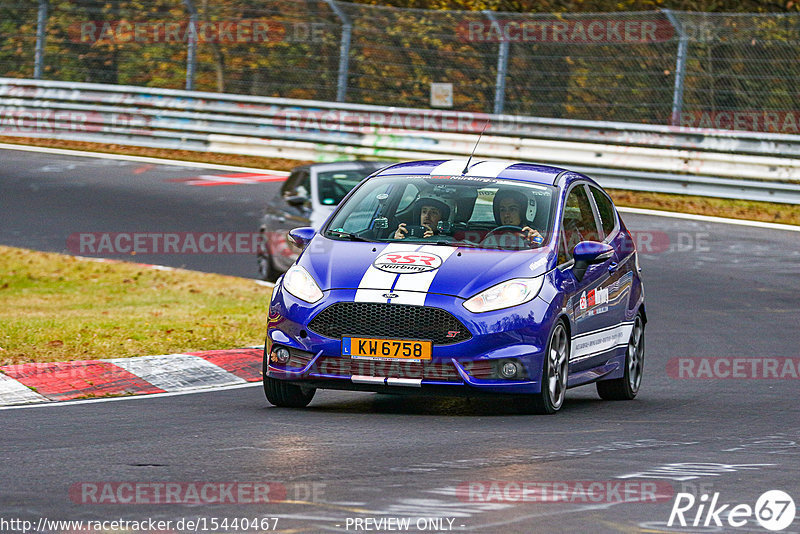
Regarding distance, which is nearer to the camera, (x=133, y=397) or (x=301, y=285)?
(x=301, y=285)

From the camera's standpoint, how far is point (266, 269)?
58.7 feet

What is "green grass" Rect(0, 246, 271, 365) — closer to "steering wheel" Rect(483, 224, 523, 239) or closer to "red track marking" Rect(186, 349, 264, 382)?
"red track marking" Rect(186, 349, 264, 382)

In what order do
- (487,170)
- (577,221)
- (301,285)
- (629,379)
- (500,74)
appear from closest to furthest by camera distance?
(301,285) → (577,221) → (487,170) → (629,379) → (500,74)

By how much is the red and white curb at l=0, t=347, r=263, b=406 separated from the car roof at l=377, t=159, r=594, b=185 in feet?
6.20

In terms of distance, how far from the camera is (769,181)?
22.7 metres

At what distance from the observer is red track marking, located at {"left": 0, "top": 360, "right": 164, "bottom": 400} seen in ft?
32.4

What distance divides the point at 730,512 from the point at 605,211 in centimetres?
510

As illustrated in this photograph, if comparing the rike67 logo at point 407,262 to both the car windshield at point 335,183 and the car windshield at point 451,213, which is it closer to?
the car windshield at point 451,213

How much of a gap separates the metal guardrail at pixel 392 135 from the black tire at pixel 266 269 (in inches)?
303

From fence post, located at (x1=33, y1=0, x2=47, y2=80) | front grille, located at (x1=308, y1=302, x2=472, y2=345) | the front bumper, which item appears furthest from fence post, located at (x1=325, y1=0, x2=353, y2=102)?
front grille, located at (x1=308, y1=302, x2=472, y2=345)

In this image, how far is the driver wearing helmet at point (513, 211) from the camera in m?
9.84

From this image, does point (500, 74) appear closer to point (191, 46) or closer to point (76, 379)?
point (191, 46)

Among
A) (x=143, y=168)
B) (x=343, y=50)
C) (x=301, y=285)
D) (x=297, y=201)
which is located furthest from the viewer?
(x=343, y=50)

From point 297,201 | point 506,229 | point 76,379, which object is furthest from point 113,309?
point 506,229
